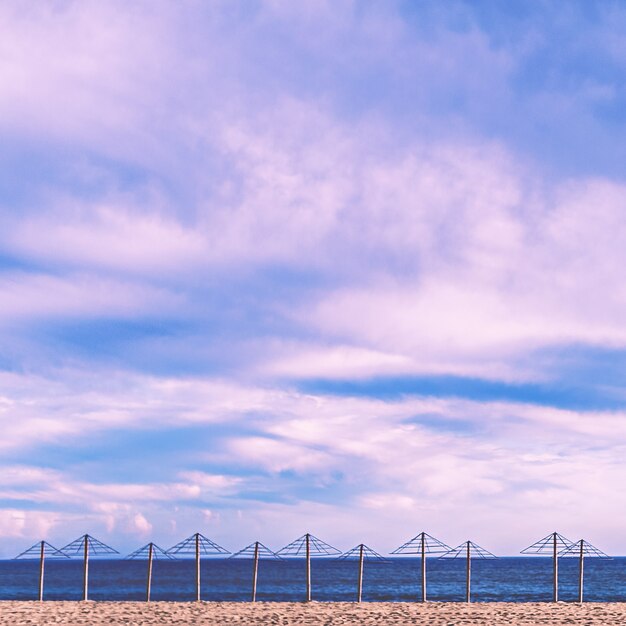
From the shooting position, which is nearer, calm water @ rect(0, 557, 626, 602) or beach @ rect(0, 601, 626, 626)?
beach @ rect(0, 601, 626, 626)

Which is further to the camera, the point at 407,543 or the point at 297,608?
the point at 407,543

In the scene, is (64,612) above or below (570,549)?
below

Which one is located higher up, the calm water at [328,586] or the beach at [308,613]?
the beach at [308,613]

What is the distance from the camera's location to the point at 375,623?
27.2 m

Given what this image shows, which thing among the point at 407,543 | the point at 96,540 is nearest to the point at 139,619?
the point at 96,540

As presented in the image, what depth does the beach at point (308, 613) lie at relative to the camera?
27.7m

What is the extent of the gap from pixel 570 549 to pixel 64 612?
22.7 m

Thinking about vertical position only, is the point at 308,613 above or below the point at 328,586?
above

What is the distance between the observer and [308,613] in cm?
2973

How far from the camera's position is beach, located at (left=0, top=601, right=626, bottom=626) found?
27672 millimetres

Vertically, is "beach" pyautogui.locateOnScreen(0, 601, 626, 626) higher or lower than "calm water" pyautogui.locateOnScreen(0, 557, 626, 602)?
higher

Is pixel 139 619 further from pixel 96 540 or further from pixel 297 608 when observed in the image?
pixel 96 540

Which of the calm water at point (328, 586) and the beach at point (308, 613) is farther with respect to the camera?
the calm water at point (328, 586)

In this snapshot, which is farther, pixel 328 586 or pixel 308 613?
pixel 328 586
